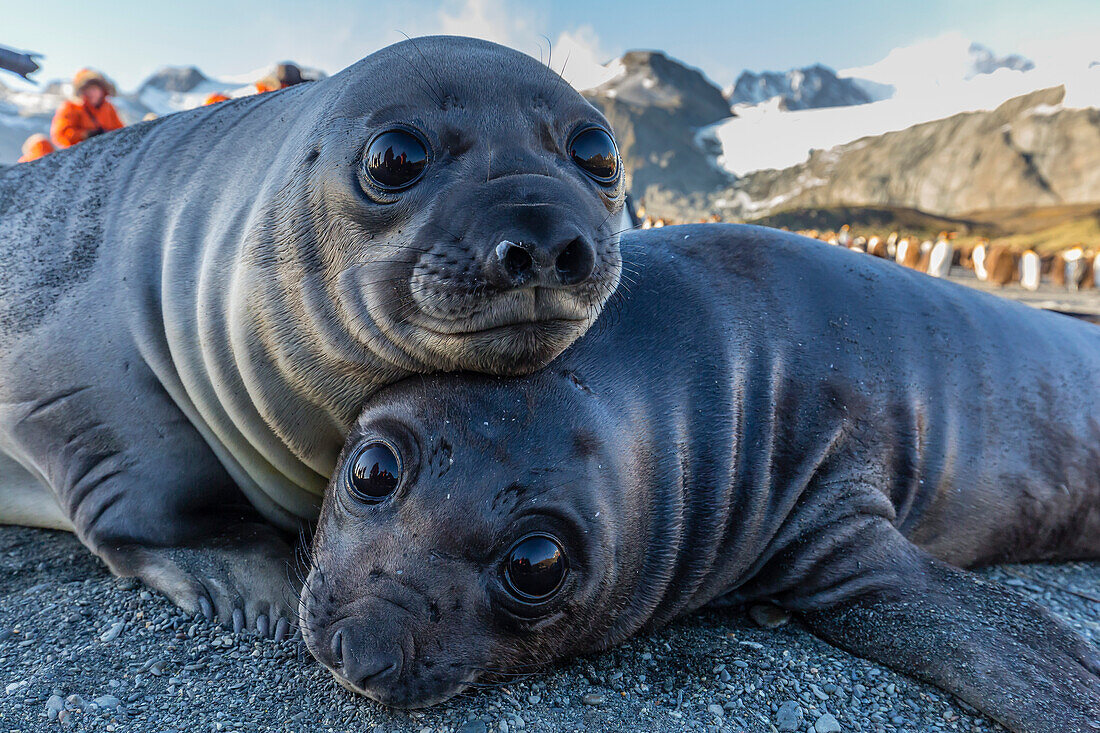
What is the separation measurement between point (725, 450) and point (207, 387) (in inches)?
58.0

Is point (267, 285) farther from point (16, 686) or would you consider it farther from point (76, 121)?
point (76, 121)

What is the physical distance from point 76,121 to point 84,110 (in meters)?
0.19

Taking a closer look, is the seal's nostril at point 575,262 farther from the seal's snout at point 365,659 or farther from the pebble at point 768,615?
the pebble at point 768,615

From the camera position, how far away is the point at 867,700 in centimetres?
183

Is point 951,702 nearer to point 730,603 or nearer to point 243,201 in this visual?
point 730,603

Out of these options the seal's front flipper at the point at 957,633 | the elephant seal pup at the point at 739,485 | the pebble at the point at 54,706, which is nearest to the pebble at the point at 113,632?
the pebble at the point at 54,706

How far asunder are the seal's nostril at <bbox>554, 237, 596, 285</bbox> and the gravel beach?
943mm

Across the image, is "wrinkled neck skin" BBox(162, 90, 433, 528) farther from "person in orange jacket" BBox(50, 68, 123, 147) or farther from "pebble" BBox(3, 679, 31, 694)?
"person in orange jacket" BBox(50, 68, 123, 147)

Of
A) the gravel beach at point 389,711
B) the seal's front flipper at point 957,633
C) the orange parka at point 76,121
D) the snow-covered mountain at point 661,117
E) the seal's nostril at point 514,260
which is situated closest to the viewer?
the seal's nostril at point 514,260

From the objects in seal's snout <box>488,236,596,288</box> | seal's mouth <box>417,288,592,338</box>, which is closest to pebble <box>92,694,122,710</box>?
seal's mouth <box>417,288,592,338</box>

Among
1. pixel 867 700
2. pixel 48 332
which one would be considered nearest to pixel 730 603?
pixel 867 700

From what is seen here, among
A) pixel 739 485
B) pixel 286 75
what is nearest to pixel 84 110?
pixel 286 75

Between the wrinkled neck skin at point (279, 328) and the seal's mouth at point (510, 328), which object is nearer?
the seal's mouth at point (510, 328)

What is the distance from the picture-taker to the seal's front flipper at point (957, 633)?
176 cm
